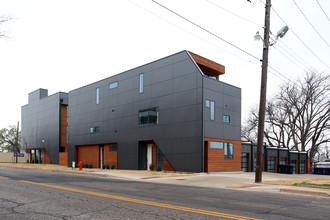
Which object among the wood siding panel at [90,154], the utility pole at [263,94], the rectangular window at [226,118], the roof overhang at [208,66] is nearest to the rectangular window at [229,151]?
the rectangular window at [226,118]

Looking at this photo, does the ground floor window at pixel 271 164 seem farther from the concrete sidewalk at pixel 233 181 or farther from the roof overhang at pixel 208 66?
the roof overhang at pixel 208 66

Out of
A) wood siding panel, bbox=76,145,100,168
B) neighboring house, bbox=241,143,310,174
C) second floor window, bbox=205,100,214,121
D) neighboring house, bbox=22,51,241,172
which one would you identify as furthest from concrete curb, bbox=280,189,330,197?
wood siding panel, bbox=76,145,100,168

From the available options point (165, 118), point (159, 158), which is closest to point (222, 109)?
point (165, 118)

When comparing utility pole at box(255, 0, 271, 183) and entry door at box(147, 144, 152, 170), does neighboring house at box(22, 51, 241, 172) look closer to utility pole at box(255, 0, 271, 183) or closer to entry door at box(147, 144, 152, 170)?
entry door at box(147, 144, 152, 170)

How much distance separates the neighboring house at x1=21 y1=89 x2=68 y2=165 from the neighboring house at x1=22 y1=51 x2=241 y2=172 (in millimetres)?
12124

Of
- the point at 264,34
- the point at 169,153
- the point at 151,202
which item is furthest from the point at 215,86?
the point at 151,202

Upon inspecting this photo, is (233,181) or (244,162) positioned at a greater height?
(233,181)

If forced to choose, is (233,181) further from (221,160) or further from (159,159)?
(159,159)

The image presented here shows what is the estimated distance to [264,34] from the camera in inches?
717

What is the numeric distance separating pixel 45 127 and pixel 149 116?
33.3 m

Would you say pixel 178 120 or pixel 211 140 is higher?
pixel 178 120

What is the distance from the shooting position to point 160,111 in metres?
30.0

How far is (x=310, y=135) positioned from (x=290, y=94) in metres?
7.65

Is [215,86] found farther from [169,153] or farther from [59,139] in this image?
[59,139]
